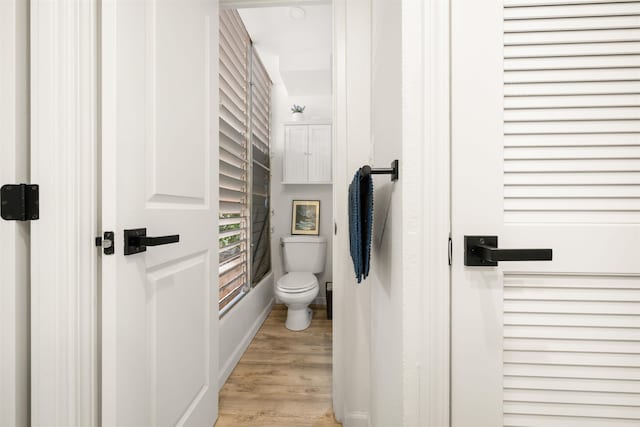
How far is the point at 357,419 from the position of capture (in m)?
1.19

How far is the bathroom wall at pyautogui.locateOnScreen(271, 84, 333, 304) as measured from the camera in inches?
114

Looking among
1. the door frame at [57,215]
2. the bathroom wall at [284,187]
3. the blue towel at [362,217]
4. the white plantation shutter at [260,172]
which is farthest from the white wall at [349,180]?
the bathroom wall at [284,187]

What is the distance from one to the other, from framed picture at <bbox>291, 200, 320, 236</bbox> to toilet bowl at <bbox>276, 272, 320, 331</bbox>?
0.64 meters

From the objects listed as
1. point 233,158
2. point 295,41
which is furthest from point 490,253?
point 295,41

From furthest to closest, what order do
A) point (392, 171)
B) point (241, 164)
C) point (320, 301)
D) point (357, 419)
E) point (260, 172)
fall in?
point (320, 301)
point (260, 172)
point (241, 164)
point (357, 419)
point (392, 171)

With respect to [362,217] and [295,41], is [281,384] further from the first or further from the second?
[295,41]

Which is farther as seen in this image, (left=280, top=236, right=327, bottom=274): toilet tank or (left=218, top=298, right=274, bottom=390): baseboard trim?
(left=280, top=236, right=327, bottom=274): toilet tank

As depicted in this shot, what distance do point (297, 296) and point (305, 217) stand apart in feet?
3.34

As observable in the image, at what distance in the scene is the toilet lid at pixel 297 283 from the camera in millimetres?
2092

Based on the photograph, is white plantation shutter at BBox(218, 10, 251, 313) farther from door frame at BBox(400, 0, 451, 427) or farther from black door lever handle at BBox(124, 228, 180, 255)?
door frame at BBox(400, 0, 451, 427)

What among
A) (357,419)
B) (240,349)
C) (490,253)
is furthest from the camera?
(240,349)

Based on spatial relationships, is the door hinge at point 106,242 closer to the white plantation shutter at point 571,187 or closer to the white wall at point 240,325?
the white plantation shutter at point 571,187

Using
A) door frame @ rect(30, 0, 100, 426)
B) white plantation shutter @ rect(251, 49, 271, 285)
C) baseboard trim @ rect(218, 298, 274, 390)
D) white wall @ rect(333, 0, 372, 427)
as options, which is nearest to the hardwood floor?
baseboard trim @ rect(218, 298, 274, 390)

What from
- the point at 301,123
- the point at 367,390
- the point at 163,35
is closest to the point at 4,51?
the point at 163,35
